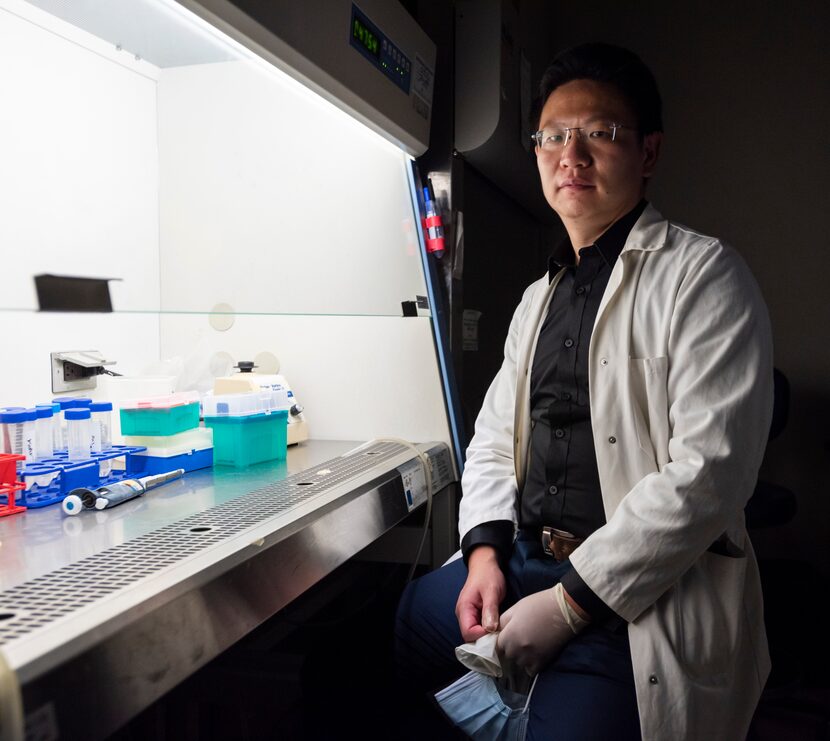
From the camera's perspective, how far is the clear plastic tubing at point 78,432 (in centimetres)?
132

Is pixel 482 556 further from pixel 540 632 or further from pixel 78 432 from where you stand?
pixel 78 432

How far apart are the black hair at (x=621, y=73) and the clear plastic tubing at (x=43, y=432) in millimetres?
1146

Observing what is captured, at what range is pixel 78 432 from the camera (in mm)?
1332

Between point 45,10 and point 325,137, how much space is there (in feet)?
2.21

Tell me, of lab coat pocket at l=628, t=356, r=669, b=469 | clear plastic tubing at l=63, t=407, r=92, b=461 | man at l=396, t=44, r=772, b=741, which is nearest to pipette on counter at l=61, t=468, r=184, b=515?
clear plastic tubing at l=63, t=407, r=92, b=461

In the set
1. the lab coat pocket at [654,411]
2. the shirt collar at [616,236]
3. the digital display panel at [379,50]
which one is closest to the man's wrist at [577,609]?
the lab coat pocket at [654,411]

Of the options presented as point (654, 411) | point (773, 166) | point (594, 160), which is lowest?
point (654, 411)

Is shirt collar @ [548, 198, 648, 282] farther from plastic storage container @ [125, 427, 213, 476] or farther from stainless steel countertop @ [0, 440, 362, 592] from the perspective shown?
plastic storage container @ [125, 427, 213, 476]

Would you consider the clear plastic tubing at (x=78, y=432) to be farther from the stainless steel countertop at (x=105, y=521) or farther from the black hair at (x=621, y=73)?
the black hair at (x=621, y=73)

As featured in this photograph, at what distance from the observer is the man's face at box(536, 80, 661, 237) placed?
133cm

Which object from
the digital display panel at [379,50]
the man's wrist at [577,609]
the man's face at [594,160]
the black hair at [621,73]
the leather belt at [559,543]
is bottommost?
the man's wrist at [577,609]

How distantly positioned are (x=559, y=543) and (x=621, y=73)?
34.2 inches

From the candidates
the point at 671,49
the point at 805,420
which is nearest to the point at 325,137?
the point at 671,49

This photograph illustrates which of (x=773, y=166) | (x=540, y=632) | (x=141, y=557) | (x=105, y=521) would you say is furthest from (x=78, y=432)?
(x=773, y=166)
